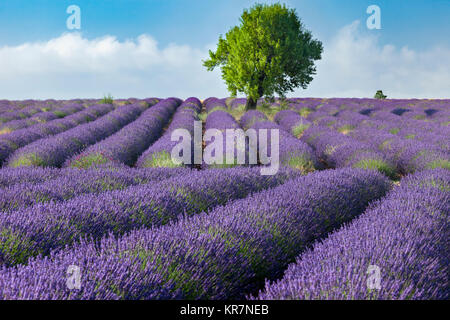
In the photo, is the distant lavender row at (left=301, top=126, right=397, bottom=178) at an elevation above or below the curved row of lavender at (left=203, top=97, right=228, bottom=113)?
below

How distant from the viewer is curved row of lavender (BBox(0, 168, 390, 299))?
167cm

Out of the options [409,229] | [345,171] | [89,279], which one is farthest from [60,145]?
[409,229]

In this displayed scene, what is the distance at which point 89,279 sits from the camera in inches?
66.5

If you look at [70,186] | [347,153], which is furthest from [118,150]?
[347,153]

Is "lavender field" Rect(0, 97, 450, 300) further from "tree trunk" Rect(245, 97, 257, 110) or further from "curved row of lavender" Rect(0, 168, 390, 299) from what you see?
"tree trunk" Rect(245, 97, 257, 110)

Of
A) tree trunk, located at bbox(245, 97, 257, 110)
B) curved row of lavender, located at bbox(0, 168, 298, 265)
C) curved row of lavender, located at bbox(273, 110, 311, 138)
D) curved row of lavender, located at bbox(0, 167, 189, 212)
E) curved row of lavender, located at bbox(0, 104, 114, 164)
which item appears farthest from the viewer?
tree trunk, located at bbox(245, 97, 257, 110)

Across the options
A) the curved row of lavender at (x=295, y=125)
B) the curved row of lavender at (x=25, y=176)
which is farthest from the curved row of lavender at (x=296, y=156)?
the curved row of lavender at (x=25, y=176)

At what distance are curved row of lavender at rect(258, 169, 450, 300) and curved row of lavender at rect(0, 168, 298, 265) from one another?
3.58 ft

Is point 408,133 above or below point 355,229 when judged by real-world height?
above

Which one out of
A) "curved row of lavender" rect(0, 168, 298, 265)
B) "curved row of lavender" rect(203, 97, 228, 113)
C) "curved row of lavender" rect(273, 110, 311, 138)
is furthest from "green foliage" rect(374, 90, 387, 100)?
"curved row of lavender" rect(0, 168, 298, 265)

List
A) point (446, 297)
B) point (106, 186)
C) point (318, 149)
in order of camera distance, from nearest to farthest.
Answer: point (446, 297)
point (106, 186)
point (318, 149)

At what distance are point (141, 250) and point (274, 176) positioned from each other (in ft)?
9.82

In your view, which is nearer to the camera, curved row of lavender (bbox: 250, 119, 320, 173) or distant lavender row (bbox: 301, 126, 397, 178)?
distant lavender row (bbox: 301, 126, 397, 178)
